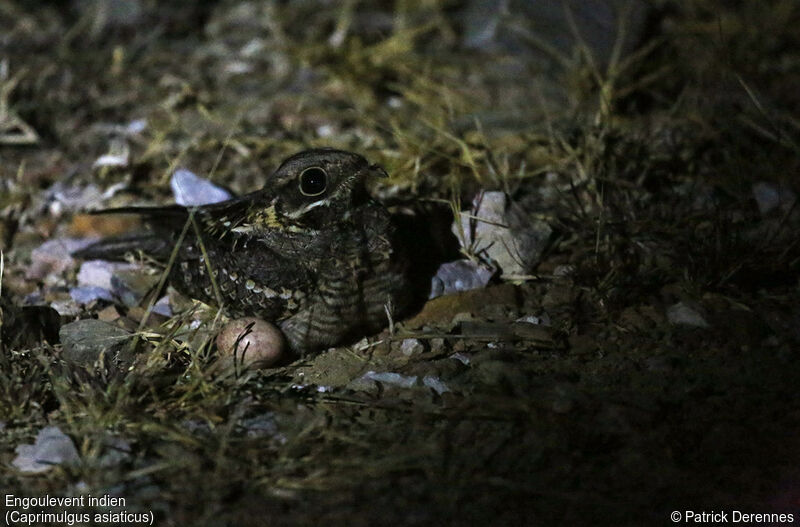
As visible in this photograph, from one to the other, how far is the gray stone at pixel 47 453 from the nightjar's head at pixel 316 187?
3.17 feet

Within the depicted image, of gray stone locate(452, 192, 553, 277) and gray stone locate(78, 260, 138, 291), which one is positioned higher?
gray stone locate(452, 192, 553, 277)

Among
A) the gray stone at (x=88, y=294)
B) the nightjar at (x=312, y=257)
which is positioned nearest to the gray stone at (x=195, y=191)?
the gray stone at (x=88, y=294)

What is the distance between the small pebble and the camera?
9.11ft

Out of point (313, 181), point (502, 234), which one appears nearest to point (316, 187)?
point (313, 181)

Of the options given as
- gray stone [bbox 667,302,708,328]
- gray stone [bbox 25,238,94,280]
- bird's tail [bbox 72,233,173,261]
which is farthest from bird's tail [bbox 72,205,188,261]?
gray stone [bbox 667,302,708,328]

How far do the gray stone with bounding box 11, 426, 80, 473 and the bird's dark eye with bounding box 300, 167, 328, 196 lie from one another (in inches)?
41.2

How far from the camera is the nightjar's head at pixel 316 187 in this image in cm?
289

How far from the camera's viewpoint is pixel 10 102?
15.8 feet

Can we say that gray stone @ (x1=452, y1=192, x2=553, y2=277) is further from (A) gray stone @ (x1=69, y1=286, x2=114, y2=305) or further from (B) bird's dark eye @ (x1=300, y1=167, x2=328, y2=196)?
(A) gray stone @ (x1=69, y1=286, x2=114, y2=305)

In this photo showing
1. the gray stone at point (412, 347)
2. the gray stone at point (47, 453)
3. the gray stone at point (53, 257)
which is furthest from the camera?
the gray stone at point (53, 257)

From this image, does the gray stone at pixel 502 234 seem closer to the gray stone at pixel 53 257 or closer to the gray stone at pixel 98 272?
the gray stone at pixel 98 272

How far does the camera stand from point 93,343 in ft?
9.46

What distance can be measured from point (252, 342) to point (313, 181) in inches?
21.8

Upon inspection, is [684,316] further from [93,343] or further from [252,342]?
[93,343]
